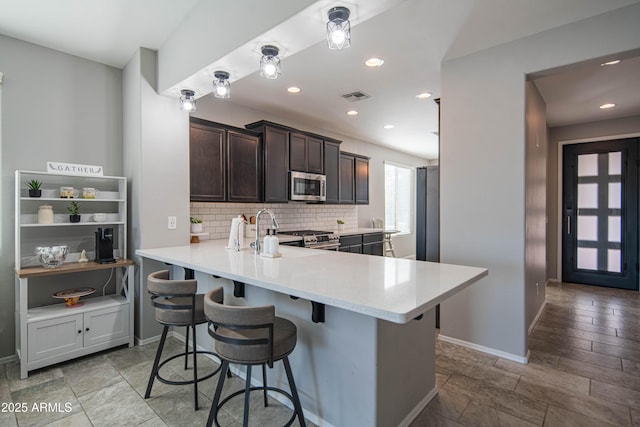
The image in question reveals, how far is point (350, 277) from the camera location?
172 cm

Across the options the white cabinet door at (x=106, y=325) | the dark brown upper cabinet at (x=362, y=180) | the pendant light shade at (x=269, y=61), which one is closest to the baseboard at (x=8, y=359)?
the white cabinet door at (x=106, y=325)

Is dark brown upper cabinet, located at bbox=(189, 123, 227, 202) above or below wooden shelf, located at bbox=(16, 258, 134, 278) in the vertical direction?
above

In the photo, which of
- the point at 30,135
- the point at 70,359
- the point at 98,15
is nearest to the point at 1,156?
the point at 30,135

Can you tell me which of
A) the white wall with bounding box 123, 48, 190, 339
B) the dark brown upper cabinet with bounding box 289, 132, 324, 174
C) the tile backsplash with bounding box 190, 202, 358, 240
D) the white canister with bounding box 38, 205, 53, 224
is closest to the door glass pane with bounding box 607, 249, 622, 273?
the tile backsplash with bounding box 190, 202, 358, 240

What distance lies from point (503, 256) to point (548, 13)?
1866 millimetres

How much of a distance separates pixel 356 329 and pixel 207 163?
8.89 feet

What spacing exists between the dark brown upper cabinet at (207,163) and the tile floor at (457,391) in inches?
61.6

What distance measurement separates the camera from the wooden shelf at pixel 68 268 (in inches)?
96.2

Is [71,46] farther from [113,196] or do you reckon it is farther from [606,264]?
[606,264]

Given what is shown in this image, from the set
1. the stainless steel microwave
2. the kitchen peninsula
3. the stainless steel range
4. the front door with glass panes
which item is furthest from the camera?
Answer: the front door with glass panes

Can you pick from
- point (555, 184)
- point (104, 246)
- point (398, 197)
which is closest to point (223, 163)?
point (104, 246)

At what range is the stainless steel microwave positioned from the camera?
4.53 meters

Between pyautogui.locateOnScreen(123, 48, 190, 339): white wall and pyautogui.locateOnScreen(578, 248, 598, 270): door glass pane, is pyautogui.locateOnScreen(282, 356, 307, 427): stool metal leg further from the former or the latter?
pyautogui.locateOnScreen(578, 248, 598, 270): door glass pane

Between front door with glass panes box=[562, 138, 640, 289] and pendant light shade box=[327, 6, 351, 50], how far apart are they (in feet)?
18.2
